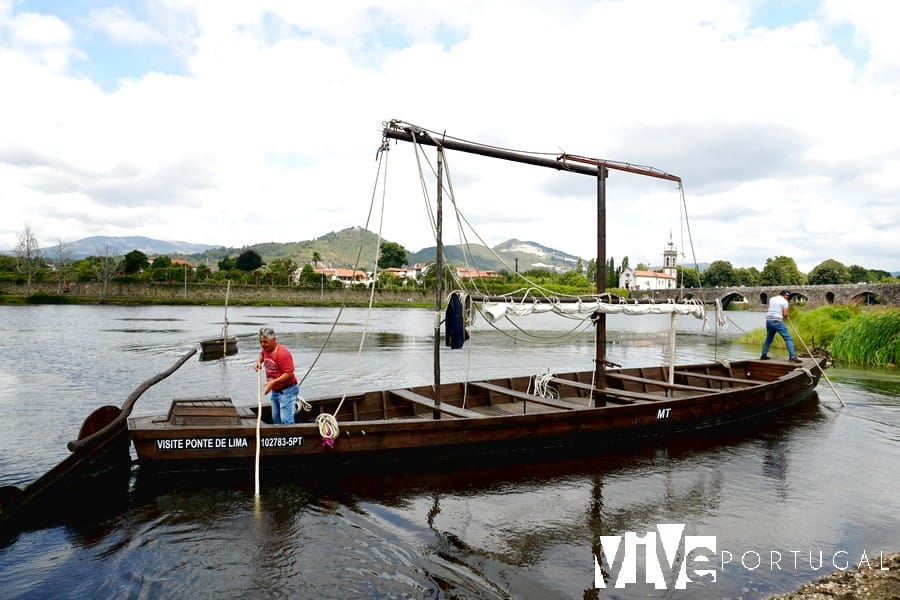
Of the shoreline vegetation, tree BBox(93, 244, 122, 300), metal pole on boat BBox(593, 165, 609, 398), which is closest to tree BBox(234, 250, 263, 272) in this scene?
tree BBox(93, 244, 122, 300)

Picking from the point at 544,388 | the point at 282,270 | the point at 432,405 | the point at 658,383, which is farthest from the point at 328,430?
the point at 282,270

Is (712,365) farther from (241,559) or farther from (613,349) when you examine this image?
(613,349)

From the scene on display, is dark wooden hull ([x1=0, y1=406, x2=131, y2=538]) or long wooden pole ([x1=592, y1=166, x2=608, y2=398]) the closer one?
dark wooden hull ([x1=0, y1=406, x2=131, y2=538])

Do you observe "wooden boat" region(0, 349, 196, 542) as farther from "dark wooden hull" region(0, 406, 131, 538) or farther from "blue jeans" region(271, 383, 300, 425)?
"blue jeans" region(271, 383, 300, 425)

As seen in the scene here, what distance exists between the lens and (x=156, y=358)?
28.4m

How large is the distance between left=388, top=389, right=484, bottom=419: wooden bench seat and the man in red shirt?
2878 millimetres

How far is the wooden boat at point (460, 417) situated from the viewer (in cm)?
947

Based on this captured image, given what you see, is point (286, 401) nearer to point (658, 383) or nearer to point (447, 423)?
point (447, 423)

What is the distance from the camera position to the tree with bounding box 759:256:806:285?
134 meters

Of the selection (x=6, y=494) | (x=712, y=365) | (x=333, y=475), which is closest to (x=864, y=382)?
(x=712, y=365)

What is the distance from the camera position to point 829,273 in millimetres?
128625

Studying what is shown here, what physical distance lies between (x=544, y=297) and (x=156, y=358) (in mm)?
23863

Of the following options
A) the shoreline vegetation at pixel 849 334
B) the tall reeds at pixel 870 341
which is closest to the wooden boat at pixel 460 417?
the shoreline vegetation at pixel 849 334

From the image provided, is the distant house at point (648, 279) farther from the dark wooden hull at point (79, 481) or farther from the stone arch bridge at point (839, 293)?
the dark wooden hull at point (79, 481)
